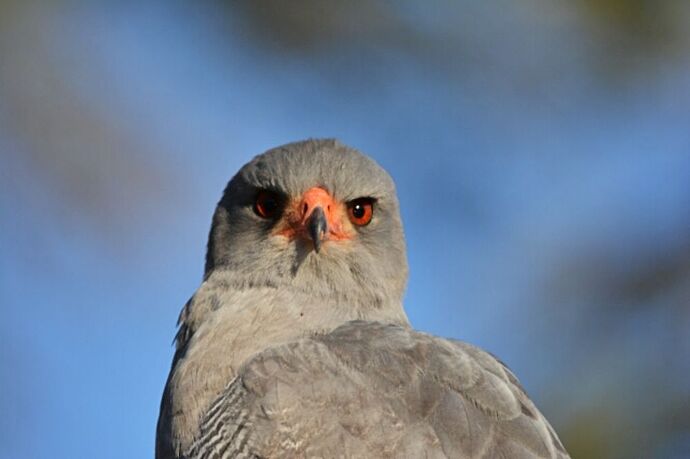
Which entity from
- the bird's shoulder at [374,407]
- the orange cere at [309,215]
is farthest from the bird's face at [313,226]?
the bird's shoulder at [374,407]

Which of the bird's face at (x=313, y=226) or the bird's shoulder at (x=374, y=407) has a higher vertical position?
the bird's face at (x=313, y=226)

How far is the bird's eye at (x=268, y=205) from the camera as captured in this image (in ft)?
25.4

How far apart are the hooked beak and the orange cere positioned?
0.04 metres

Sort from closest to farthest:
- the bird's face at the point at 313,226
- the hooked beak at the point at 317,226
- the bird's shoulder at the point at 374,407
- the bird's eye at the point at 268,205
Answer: the bird's shoulder at the point at 374,407
the hooked beak at the point at 317,226
the bird's face at the point at 313,226
the bird's eye at the point at 268,205

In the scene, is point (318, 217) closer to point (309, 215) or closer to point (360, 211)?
point (309, 215)

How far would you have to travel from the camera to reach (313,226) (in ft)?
24.5

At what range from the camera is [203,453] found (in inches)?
249

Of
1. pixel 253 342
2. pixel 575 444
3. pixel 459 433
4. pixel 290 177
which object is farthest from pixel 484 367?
pixel 575 444

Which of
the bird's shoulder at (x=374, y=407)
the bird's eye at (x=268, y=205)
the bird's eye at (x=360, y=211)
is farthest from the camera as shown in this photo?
the bird's eye at (x=360, y=211)

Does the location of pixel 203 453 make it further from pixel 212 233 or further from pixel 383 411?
pixel 212 233

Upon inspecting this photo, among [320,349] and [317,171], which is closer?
[320,349]

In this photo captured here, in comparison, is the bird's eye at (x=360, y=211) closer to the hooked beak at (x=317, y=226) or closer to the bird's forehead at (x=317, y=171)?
the bird's forehead at (x=317, y=171)

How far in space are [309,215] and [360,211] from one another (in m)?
0.44

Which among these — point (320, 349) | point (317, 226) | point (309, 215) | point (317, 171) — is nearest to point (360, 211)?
point (317, 171)
